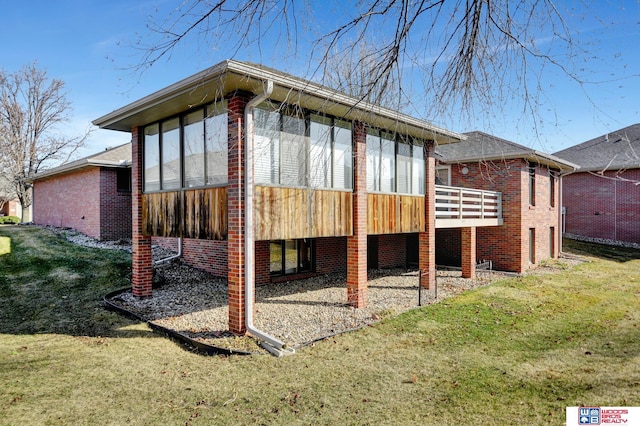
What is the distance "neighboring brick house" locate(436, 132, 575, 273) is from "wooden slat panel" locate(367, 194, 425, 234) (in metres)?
4.14

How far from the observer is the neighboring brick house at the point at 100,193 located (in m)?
15.2

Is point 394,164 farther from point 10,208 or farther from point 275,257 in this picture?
point 10,208

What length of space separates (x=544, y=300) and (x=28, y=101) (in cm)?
3406

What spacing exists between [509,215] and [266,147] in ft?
36.8

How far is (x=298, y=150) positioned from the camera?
320 inches

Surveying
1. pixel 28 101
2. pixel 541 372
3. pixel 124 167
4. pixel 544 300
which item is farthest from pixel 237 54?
pixel 28 101

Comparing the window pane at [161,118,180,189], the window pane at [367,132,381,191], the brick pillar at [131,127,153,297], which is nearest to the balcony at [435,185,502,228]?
the window pane at [367,132,381,191]

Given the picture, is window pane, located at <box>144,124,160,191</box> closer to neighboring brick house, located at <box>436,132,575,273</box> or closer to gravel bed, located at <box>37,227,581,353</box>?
gravel bed, located at <box>37,227,581,353</box>

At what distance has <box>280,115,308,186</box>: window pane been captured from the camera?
7836mm

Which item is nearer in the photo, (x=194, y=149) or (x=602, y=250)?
(x=194, y=149)

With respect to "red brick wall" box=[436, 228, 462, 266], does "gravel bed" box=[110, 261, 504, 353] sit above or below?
below

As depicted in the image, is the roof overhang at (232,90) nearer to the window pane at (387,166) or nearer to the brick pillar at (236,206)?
the brick pillar at (236,206)

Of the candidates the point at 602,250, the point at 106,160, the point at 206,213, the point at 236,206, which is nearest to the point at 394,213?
the point at 236,206

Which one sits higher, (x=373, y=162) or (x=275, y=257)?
(x=373, y=162)
